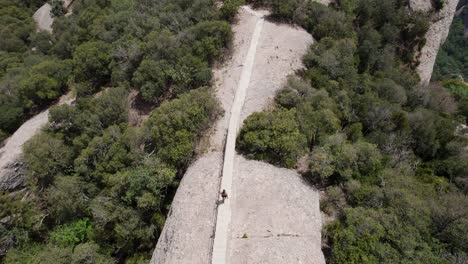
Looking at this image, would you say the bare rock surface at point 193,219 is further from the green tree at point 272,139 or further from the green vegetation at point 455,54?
the green vegetation at point 455,54

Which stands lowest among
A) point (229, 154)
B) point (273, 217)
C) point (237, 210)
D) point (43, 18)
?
point (273, 217)

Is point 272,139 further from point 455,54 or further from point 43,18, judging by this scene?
point 455,54

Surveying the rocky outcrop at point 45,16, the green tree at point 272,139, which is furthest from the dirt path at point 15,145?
the rocky outcrop at point 45,16

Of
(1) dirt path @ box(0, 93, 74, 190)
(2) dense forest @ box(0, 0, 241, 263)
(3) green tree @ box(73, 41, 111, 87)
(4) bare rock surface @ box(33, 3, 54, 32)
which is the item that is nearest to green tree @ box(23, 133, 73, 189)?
(2) dense forest @ box(0, 0, 241, 263)

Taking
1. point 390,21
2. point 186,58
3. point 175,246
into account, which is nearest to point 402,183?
point 175,246

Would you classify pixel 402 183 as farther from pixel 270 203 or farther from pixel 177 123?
pixel 177 123

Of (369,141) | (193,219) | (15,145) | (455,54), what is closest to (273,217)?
(193,219)
